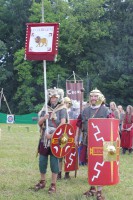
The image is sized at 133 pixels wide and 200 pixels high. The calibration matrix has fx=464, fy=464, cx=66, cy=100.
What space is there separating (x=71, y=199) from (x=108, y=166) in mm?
758

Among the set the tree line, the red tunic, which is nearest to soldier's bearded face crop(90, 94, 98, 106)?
the red tunic

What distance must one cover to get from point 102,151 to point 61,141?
33.8 inches

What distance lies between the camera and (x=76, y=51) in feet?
137

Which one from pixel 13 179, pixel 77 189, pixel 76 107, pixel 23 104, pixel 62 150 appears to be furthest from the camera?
pixel 23 104

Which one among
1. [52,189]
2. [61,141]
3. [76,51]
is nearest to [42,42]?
[61,141]

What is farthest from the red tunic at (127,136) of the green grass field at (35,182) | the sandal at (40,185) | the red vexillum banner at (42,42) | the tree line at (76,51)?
the tree line at (76,51)

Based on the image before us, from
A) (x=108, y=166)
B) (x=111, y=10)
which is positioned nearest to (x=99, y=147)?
(x=108, y=166)

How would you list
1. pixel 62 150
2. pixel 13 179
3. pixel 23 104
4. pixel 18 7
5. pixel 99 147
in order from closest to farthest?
pixel 99 147 < pixel 62 150 < pixel 13 179 < pixel 23 104 < pixel 18 7

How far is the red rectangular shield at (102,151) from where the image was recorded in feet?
19.8

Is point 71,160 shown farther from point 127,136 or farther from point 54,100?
point 127,136

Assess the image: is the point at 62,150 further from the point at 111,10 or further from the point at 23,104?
the point at 111,10

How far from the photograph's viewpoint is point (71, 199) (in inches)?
250

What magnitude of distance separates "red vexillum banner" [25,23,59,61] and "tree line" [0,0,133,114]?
32.2 metres

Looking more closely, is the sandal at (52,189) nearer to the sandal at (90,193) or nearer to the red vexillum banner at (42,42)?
the sandal at (90,193)
